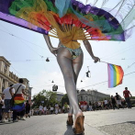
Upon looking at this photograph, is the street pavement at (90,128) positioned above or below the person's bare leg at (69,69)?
below

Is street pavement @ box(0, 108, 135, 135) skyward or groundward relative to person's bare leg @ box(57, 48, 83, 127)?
groundward

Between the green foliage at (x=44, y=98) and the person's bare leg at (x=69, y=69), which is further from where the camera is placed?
the green foliage at (x=44, y=98)

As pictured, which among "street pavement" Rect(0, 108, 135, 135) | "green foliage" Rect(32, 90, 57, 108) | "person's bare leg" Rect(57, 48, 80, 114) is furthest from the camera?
"green foliage" Rect(32, 90, 57, 108)

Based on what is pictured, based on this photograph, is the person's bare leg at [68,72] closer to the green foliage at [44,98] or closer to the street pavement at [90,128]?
the street pavement at [90,128]

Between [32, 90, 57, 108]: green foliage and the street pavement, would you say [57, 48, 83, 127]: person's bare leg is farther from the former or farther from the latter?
[32, 90, 57, 108]: green foliage

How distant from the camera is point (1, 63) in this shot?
48844 mm

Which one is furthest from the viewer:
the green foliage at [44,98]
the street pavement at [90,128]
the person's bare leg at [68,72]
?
the green foliage at [44,98]

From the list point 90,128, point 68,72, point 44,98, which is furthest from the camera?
point 44,98

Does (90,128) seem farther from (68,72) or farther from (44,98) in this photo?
(44,98)

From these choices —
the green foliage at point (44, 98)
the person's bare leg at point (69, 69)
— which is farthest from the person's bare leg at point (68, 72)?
the green foliage at point (44, 98)

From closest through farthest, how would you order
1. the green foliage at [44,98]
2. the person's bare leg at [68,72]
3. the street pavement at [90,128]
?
1. the street pavement at [90,128]
2. the person's bare leg at [68,72]
3. the green foliage at [44,98]

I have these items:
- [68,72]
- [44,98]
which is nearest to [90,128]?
[68,72]

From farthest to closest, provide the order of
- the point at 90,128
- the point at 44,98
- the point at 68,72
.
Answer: the point at 44,98, the point at 68,72, the point at 90,128

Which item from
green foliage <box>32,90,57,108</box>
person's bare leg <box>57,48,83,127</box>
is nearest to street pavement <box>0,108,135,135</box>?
person's bare leg <box>57,48,83,127</box>
